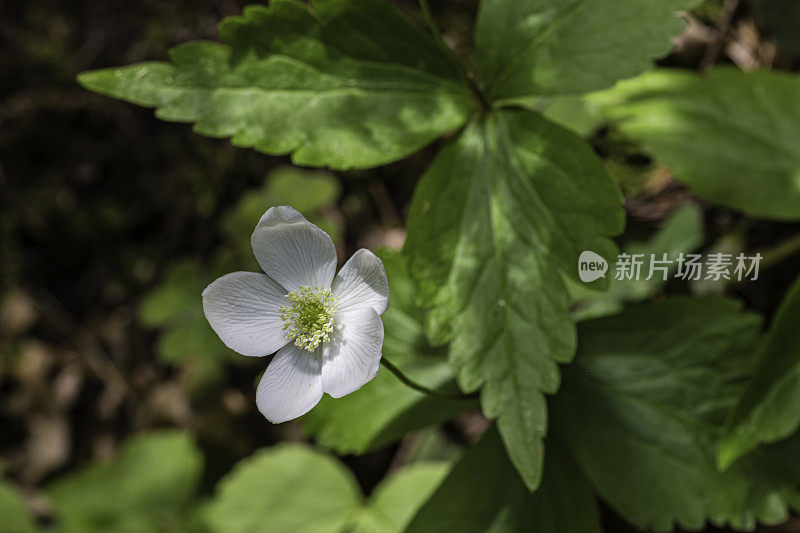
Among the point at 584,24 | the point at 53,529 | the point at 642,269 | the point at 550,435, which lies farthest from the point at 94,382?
the point at 584,24

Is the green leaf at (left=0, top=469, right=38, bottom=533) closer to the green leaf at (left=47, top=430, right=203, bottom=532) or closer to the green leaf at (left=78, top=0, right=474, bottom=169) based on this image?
the green leaf at (left=47, top=430, right=203, bottom=532)

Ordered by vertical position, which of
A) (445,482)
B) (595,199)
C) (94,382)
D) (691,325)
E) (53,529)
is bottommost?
(53,529)

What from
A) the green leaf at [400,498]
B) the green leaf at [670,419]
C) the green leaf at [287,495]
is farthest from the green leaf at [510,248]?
the green leaf at [287,495]

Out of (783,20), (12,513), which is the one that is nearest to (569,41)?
(783,20)

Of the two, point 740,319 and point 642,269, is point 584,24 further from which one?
point 642,269

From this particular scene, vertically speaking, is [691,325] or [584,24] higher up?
[584,24]

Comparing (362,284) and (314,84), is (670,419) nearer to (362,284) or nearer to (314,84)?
(362,284)
